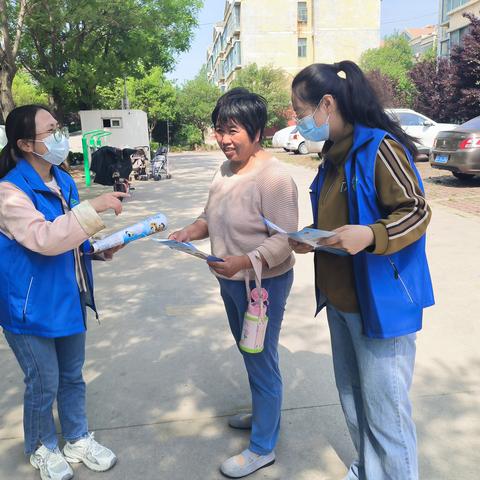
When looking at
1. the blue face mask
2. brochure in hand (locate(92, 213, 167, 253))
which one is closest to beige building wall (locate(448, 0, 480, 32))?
the blue face mask

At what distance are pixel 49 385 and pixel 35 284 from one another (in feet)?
1.71

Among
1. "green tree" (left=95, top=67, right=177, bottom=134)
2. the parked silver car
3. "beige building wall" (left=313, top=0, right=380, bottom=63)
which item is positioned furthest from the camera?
"beige building wall" (left=313, top=0, right=380, bottom=63)

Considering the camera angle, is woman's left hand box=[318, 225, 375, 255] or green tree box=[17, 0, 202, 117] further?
green tree box=[17, 0, 202, 117]

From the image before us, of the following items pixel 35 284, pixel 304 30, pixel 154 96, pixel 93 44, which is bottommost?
pixel 35 284

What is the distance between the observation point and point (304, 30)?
5184 centimetres

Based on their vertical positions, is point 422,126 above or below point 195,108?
below

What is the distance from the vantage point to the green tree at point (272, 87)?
4162 centimetres

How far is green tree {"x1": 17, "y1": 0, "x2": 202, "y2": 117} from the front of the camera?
15656 millimetres

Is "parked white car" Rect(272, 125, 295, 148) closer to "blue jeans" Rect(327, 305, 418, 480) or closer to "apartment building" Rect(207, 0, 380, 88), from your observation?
"apartment building" Rect(207, 0, 380, 88)

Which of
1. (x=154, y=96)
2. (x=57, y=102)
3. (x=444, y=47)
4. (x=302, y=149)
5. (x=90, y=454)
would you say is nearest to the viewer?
(x=90, y=454)

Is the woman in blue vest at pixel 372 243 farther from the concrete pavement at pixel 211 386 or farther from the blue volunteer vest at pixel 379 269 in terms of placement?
the concrete pavement at pixel 211 386

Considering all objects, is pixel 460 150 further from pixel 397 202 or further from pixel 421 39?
pixel 421 39

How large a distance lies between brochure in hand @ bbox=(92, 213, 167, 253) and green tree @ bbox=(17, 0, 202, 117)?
14016 mm

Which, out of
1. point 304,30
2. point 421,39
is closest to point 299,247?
point 304,30
